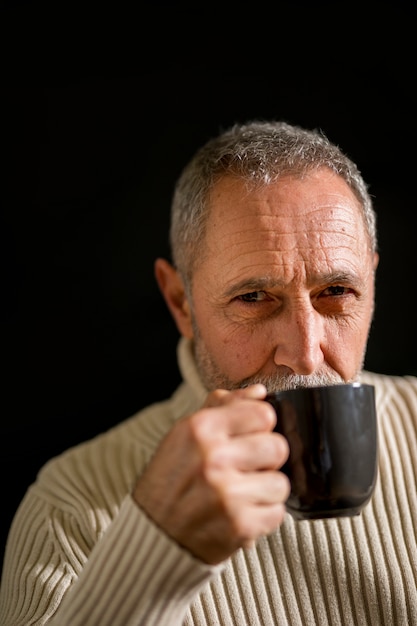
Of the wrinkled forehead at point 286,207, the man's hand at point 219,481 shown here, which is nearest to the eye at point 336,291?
the wrinkled forehead at point 286,207

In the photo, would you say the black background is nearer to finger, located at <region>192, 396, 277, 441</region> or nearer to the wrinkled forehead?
the wrinkled forehead

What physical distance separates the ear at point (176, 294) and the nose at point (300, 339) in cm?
36

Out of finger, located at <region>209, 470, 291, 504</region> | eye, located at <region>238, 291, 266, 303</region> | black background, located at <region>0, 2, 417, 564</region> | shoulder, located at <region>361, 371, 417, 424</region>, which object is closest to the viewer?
finger, located at <region>209, 470, 291, 504</region>

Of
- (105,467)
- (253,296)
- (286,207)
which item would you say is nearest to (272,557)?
(105,467)

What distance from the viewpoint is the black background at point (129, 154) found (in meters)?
2.00

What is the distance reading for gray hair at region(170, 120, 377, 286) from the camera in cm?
149

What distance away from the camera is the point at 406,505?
5.15 ft

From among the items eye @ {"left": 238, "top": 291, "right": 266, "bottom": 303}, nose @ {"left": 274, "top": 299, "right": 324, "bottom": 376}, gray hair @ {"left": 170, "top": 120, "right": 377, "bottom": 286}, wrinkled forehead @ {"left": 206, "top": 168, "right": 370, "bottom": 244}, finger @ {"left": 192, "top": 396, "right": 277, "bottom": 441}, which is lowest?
finger @ {"left": 192, "top": 396, "right": 277, "bottom": 441}

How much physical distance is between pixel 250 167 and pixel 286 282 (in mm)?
259

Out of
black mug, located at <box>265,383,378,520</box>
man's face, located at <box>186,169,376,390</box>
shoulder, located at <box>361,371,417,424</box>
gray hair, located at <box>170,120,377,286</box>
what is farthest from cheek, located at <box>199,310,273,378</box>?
shoulder, located at <box>361,371,417,424</box>

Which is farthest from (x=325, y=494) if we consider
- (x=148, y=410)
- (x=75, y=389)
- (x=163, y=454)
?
(x=75, y=389)

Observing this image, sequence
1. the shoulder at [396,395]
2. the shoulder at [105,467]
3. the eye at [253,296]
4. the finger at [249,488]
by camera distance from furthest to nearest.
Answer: the shoulder at [396,395] → the shoulder at [105,467] → the eye at [253,296] → the finger at [249,488]

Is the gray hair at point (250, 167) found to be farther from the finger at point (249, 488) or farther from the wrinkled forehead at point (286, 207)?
the finger at point (249, 488)

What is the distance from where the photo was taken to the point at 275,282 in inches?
55.2
